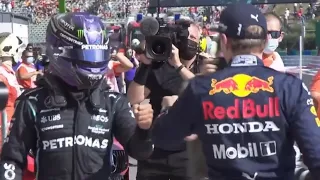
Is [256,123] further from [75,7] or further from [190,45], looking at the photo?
[75,7]

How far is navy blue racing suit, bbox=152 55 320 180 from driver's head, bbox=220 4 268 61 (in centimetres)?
5

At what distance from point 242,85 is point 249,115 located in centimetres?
13

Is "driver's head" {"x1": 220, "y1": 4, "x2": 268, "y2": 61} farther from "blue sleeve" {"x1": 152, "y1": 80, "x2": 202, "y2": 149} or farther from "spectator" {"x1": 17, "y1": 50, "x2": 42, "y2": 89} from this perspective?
"spectator" {"x1": 17, "y1": 50, "x2": 42, "y2": 89}

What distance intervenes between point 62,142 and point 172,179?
136cm

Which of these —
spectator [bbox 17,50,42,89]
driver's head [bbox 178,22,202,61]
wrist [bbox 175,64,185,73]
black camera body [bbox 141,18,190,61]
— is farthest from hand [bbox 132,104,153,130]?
spectator [bbox 17,50,42,89]

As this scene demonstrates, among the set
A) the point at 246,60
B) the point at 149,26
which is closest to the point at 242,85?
the point at 246,60

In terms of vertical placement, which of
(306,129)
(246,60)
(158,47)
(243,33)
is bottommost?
(306,129)

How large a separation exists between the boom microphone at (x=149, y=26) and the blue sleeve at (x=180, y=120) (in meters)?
1.40

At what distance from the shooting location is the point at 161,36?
4.11 metres

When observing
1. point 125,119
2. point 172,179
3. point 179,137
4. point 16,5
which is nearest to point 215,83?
point 179,137

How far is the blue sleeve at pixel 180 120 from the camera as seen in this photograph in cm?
288

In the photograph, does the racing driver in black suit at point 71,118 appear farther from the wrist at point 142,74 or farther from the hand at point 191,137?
the wrist at point 142,74

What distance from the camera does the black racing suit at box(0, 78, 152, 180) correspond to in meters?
3.06

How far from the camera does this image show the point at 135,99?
4.41m
